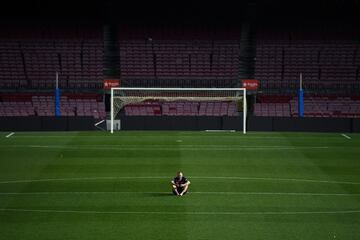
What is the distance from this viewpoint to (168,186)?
98.6ft

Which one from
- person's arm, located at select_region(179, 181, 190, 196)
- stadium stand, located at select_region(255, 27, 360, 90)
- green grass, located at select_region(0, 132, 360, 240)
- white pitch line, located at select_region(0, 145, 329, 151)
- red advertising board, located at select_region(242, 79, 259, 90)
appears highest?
stadium stand, located at select_region(255, 27, 360, 90)

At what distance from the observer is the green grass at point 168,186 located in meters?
23.3

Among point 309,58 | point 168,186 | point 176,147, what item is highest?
point 309,58

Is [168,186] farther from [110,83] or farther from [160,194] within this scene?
[110,83]

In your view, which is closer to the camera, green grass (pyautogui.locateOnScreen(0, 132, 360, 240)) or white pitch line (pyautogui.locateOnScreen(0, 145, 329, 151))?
green grass (pyautogui.locateOnScreen(0, 132, 360, 240))

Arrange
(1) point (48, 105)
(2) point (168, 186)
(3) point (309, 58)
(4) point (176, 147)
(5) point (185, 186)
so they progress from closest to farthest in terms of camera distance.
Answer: (5) point (185, 186) → (2) point (168, 186) → (4) point (176, 147) → (1) point (48, 105) → (3) point (309, 58)

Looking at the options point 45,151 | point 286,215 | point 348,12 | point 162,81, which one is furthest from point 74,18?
point 286,215

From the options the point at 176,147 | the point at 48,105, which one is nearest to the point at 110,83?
the point at 48,105

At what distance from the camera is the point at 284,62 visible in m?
59.9

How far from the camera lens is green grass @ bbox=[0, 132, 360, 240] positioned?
23.3 meters

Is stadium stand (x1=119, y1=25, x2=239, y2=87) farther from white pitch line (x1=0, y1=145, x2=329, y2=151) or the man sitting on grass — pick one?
the man sitting on grass

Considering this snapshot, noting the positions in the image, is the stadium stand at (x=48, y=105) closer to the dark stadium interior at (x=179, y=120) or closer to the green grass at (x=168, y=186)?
the dark stadium interior at (x=179, y=120)

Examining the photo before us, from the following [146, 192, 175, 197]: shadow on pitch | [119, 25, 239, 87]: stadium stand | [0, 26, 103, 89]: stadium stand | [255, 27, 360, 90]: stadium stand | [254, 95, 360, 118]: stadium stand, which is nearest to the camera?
[146, 192, 175, 197]: shadow on pitch

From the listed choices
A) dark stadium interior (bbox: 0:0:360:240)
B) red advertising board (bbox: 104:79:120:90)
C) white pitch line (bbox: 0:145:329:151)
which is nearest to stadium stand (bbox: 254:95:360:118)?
dark stadium interior (bbox: 0:0:360:240)
